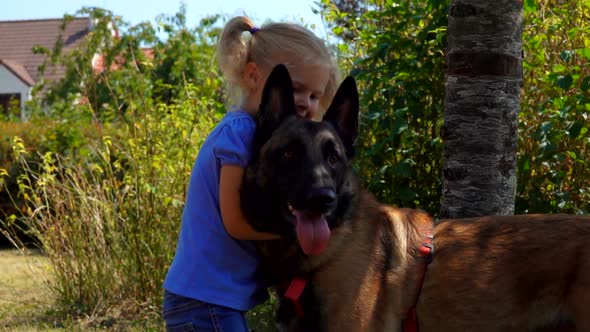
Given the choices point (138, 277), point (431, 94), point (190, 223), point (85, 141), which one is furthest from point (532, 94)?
point (85, 141)

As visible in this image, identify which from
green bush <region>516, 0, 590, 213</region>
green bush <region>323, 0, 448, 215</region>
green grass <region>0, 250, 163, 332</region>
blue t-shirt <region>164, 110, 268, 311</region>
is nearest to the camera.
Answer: blue t-shirt <region>164, 110, 268, 311</region>

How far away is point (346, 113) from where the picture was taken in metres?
3.39

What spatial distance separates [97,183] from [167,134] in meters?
0.81

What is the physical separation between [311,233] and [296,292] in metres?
0.28

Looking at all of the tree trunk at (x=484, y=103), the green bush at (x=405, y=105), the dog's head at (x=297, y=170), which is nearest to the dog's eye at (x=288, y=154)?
the dog's head at (x=297, y=170)

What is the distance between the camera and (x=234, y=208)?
321 centimetres

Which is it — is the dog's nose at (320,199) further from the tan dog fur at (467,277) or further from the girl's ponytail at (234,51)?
the girl's ponytail at (234,51)

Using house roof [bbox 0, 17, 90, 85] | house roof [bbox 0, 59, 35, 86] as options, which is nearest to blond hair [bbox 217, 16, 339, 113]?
house roof [bbox 0, 17, 90, 85]

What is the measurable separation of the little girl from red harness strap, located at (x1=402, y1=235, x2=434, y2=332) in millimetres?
658

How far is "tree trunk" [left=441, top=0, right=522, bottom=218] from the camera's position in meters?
4.14

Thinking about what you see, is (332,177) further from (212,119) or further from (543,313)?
(212,119)

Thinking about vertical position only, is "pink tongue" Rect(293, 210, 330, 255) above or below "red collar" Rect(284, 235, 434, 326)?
above

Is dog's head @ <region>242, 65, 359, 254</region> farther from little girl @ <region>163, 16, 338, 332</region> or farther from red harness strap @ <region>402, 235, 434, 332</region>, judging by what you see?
red harness strap @ <region>402, 235, 434, 332</region>

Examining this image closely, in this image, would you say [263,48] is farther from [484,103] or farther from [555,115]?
[555,115]
